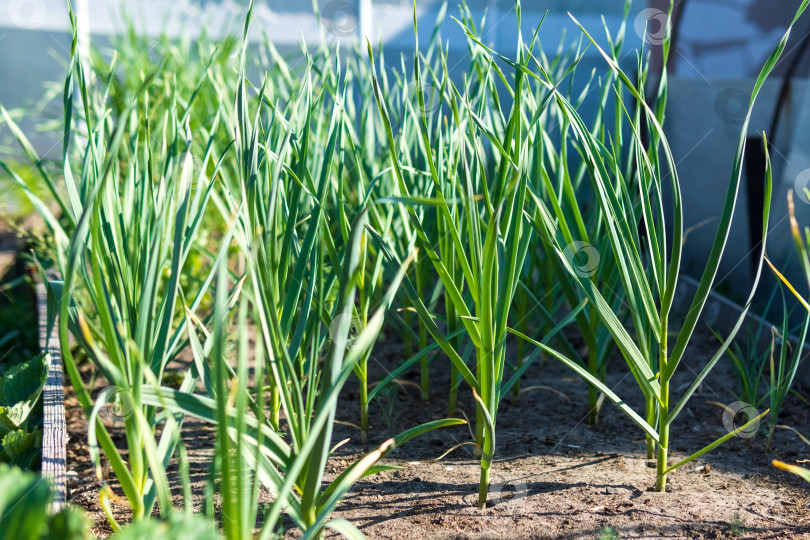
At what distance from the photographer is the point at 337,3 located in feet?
12.5

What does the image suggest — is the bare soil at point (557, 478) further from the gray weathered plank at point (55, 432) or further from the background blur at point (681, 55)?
the background blur at point (681, 55)

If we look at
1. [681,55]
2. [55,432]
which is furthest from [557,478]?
[681,55]

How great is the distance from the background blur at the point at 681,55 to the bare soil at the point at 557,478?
2.07ft

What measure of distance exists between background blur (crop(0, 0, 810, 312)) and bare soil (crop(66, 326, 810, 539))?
2.07ft

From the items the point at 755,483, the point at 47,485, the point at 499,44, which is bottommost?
the point at 755,483

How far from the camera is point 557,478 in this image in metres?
1.14

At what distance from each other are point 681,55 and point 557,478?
2.24 meters

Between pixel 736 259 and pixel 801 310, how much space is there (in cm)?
48

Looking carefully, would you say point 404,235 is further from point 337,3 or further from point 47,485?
point 337,3

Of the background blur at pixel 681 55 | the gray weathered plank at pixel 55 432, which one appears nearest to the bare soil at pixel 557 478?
the gray weathered plank at pixel 55 432

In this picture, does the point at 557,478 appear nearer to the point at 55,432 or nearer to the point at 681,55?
the point at 55,432

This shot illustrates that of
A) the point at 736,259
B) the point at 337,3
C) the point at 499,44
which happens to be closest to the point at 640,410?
the point at 736,259

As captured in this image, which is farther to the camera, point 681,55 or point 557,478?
point 681,55

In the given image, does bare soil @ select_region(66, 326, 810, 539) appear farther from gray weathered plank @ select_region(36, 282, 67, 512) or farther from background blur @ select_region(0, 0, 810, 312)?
background blur @ select_region(0, 0, 810, 312)
